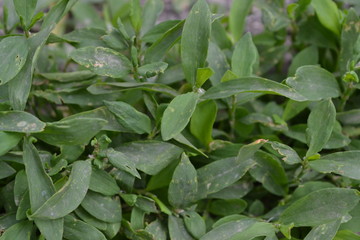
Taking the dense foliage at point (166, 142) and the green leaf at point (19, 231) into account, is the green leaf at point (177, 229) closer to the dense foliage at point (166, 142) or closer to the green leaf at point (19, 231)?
the dense foliage at point (166, 142)

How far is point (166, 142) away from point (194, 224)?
0.19 meters

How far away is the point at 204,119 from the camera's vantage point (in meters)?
1.22

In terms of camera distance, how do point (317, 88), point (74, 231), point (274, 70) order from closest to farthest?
1. point (74, 231)
2. point (317, 88)
3. point (274, 70)

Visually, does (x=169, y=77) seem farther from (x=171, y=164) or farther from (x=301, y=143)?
(x=301, y=143)

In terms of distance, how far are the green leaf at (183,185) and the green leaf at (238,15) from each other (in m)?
0.51

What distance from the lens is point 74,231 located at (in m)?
1.10

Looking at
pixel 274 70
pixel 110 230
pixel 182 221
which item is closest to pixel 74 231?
pixel 110 230

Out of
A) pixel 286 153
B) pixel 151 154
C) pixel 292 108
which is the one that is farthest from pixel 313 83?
pixel 151 154

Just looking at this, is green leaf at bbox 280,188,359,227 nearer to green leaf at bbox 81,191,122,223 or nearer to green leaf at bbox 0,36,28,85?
green leaf at bbox 81,191,122,223

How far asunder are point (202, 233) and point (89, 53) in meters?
0.45

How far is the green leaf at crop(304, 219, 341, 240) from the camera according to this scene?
110 cm

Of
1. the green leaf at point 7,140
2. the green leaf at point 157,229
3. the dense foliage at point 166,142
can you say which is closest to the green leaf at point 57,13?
the dense foliage at point 166,142

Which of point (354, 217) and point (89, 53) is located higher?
point (89, 53)

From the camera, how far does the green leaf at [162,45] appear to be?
3.91 ft
